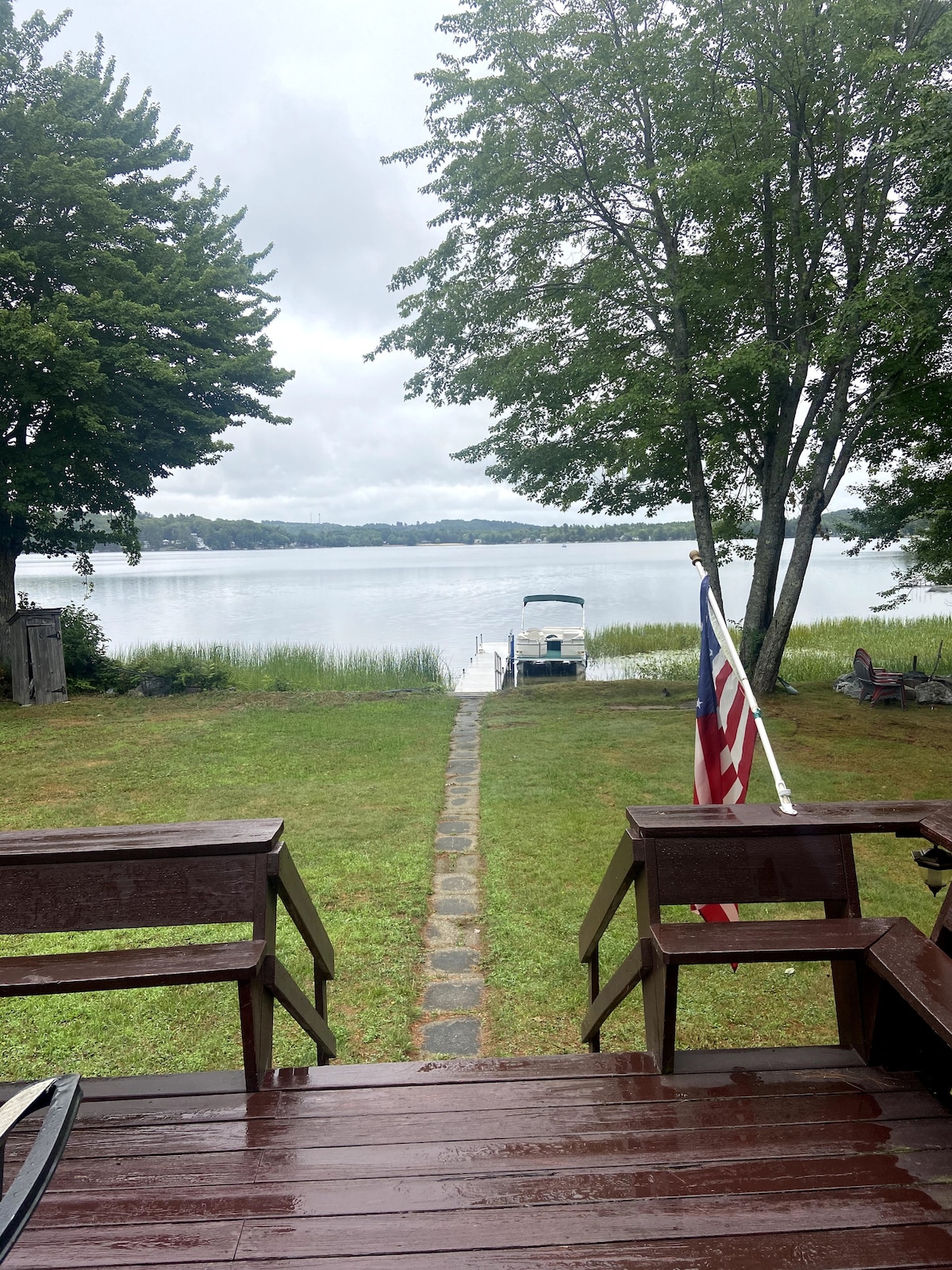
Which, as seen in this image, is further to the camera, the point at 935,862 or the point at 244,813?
the point at 244,813

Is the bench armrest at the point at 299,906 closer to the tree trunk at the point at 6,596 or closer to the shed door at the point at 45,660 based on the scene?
the shed door at the point at 45,660

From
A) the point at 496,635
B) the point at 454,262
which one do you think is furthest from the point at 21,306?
the point at 496,635

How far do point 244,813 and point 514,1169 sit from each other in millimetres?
5044

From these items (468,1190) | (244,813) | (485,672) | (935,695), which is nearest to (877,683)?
(935,695)

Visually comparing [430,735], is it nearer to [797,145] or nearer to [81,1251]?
[81,1251]

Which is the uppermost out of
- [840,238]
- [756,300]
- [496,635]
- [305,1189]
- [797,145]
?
[797,145]

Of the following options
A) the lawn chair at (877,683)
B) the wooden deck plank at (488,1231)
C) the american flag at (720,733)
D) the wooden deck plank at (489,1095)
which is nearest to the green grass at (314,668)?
the lawn chair at (877,683)

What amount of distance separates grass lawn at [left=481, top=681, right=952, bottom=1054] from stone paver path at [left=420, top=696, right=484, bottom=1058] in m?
0.10

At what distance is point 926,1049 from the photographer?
2.27 meters

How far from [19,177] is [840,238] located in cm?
1146

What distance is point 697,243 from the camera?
11.6 meters

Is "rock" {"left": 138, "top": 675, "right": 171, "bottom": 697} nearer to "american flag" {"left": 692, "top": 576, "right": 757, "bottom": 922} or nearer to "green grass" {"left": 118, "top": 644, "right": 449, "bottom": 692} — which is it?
"green grass" {"left": 118, "top": 644, "right": 449, "bottom": 692}

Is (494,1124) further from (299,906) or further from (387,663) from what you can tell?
(387,663)

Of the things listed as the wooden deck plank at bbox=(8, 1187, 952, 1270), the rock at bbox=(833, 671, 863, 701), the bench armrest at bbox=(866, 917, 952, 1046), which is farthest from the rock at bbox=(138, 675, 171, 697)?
the bench armrest at bbox=(866, 917, 952, 1046)
